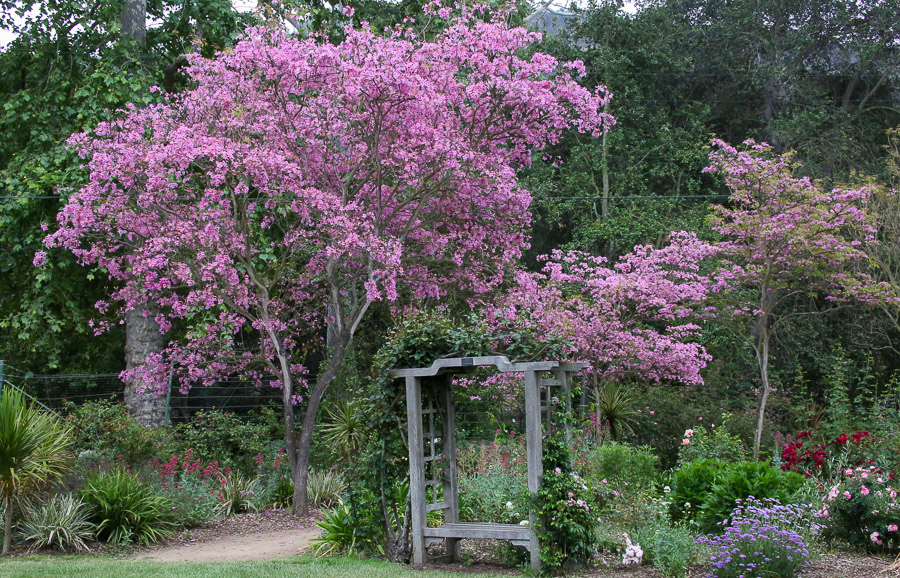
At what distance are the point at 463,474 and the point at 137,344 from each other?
20.7 ft

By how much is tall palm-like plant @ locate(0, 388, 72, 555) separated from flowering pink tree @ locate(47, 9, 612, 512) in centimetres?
216

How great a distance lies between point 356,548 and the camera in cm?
776

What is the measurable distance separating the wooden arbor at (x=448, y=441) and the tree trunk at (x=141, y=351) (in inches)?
261

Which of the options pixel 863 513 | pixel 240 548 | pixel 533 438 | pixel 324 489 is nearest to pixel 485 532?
pixel 533 438

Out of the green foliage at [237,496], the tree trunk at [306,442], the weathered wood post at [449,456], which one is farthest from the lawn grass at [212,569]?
the tree trunk at [306,442]

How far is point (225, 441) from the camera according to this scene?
40.4 feet

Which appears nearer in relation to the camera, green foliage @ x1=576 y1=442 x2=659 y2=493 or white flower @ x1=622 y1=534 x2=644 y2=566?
white flower @ x1=622 y1=534 x2=644 y2=566

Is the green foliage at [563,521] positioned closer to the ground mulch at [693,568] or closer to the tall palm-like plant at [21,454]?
the ground mulch at [693,568]

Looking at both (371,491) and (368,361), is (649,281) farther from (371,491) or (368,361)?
(371,491)

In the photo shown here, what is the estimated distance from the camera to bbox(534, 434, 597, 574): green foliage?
21.7 ft

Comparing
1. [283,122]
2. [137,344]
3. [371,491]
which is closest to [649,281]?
[283,122]

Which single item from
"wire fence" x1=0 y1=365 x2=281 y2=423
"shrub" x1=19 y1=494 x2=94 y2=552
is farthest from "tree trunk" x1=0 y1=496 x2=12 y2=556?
"wire fence" x1=0 y1=365 x2=281 y2=423

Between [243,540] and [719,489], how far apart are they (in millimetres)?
4993

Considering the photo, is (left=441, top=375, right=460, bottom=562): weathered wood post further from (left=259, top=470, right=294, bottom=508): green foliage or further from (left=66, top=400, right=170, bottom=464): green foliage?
(left=66, top=400, right=170, bottom=464): green foliage
